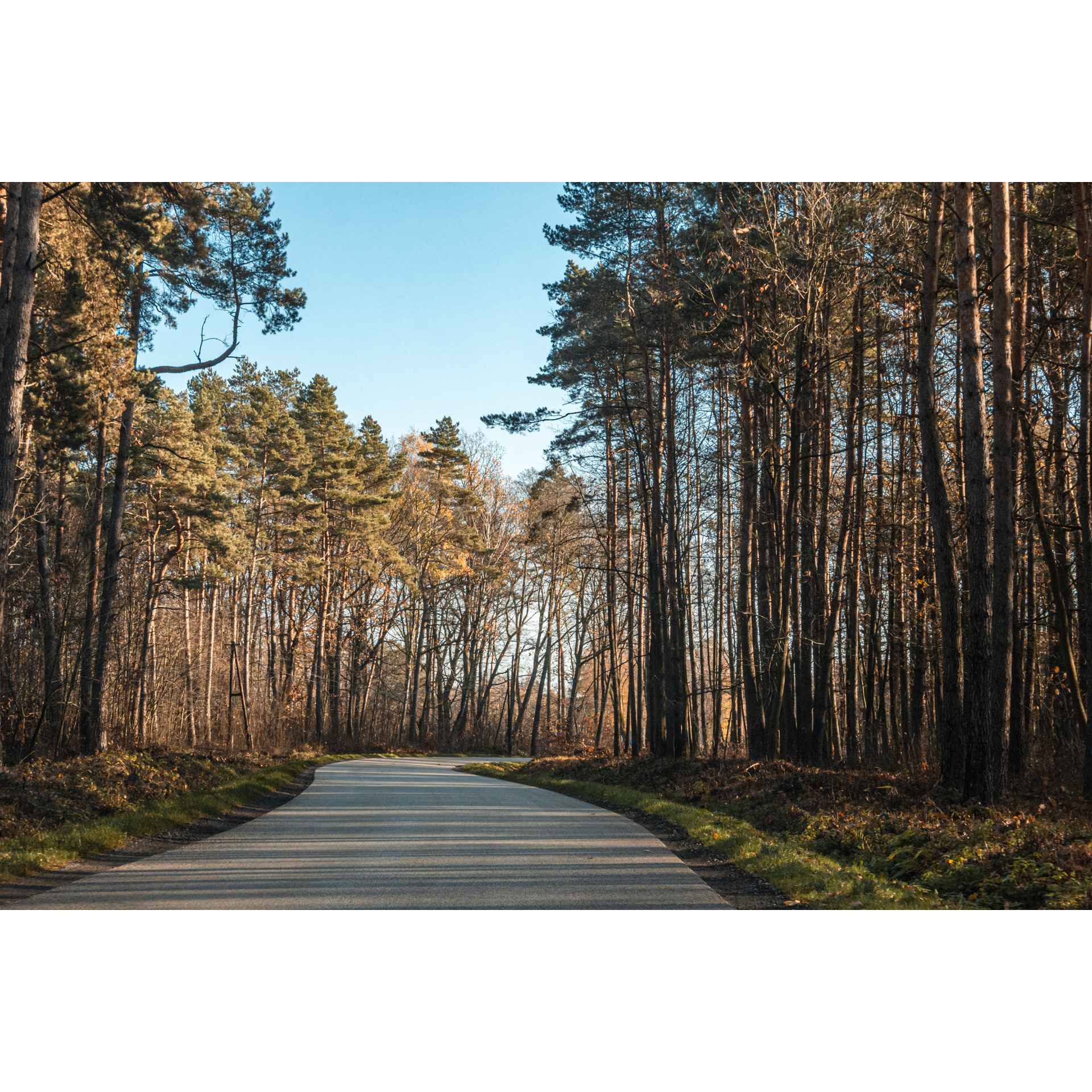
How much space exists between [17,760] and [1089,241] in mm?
16638

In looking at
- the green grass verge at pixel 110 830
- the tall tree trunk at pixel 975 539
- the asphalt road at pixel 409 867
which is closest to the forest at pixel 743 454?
the tall tree trunk at pixel 975 539

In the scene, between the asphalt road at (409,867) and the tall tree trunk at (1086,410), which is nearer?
the asphalt road at (409,867)

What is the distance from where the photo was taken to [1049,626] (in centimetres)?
1265

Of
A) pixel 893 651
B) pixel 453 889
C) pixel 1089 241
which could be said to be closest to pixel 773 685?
pixel 893 651

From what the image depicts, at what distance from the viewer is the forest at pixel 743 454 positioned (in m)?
10.7

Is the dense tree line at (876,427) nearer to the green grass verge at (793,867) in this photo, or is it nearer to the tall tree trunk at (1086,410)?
the tall tree trunk at (1086,410)

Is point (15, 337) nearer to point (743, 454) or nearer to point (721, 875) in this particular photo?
point (721, 875)

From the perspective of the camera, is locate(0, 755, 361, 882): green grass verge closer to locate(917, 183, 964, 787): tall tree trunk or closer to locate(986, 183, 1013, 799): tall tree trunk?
locate(986, 183, 1013, 799): tall tree trunk

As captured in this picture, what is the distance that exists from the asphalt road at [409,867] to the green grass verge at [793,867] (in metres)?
0.65

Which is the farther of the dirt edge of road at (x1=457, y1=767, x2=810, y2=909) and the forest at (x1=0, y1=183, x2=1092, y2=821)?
the forest at (x1=0, y1=183, x2=1092, y2=821)

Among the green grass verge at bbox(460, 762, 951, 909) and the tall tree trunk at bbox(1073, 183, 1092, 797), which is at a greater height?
the tall tree trunk at bbox(1073, 183, 1092, 797)

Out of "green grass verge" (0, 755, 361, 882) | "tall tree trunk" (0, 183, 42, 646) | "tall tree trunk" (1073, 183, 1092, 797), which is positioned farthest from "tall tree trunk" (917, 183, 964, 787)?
"tall tree trunk" (0, 183, 42, 646)

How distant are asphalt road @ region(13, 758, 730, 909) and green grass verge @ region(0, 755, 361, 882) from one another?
25.7 inches

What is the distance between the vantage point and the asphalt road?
6.15 meters
